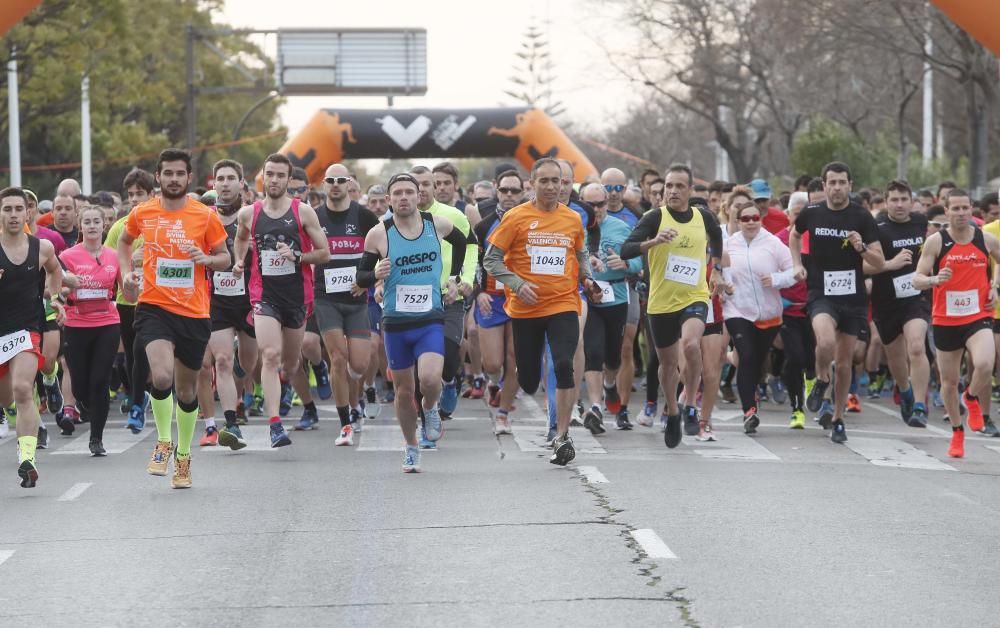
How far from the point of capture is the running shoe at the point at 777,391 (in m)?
18.3

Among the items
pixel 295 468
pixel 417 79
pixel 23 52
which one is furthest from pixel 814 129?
pixel 295 468

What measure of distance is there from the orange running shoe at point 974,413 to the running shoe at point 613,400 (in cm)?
282

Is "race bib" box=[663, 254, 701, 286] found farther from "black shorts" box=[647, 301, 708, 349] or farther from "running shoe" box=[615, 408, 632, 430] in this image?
"running shoe" box=[615, 408, 632, 430]

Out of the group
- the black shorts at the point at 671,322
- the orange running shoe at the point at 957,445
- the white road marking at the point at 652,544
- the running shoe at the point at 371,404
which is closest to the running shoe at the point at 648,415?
the black shorts at the point at 671,322

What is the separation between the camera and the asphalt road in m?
7.14

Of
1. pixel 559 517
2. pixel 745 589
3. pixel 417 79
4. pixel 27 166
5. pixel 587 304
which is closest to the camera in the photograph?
pixel 745 589

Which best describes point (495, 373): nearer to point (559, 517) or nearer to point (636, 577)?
point (559, 517)

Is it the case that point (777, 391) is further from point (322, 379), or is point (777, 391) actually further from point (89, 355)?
point (89, 355)

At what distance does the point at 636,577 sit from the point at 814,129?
138 feet

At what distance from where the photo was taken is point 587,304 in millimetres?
14852

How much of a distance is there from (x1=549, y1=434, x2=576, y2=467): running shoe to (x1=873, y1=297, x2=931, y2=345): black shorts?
4.35 metres

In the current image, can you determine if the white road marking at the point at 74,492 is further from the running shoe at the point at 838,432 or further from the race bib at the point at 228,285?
the running shoe at the point at 838,432

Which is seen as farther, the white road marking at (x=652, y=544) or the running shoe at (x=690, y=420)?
the running shoe at (x=690, y=420)

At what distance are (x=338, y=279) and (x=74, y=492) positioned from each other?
10.5 feet
